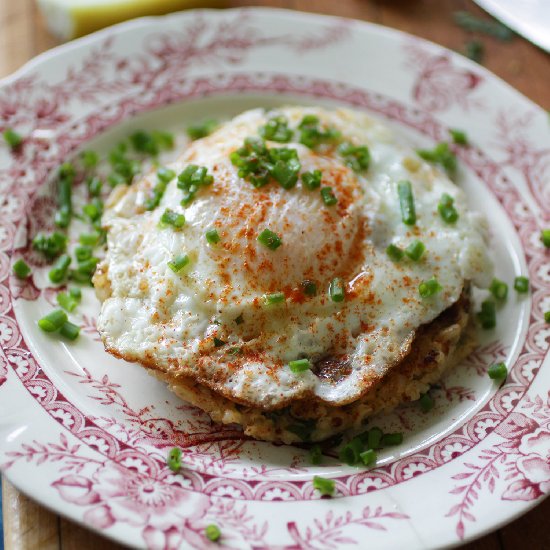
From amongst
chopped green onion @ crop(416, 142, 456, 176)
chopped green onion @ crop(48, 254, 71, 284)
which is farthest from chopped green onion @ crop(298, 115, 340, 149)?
chopped green onion @ crop(48, 254, 71, 284)

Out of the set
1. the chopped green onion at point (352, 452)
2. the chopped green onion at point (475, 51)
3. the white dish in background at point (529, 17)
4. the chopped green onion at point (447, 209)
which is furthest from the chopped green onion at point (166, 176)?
the white dish in background at point (529, 17)

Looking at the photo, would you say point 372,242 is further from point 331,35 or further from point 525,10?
point 525,10

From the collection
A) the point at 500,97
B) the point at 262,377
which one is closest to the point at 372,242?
the point at 262,377

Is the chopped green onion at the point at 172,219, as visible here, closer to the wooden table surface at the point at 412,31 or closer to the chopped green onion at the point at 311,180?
the chopped green onion at the point at 311,180

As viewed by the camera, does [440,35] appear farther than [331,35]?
Yes

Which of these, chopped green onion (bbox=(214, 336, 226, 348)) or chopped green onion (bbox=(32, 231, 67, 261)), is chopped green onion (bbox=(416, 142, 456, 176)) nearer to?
chopped green onion (bbox=(214, 336, 226, 348))

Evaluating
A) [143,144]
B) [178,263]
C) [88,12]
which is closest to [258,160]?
[178,263]

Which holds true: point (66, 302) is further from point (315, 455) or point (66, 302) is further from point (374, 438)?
point (374, 438)
